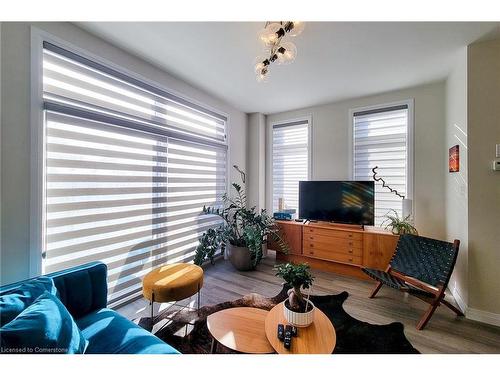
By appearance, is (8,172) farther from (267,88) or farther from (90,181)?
(267,88)

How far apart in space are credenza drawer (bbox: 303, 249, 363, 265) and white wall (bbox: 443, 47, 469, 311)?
1.00 meters

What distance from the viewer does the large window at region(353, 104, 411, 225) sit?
3.09 m

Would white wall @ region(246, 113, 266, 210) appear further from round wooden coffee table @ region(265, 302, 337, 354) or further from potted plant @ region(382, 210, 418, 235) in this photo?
round wooden coffee table @ region(265, 302, 337, 354)

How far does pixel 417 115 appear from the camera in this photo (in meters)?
2.98

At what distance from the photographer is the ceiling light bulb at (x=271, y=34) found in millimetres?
1638

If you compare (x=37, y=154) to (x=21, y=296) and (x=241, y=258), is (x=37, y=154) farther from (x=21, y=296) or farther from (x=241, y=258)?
(x=241, y=258)

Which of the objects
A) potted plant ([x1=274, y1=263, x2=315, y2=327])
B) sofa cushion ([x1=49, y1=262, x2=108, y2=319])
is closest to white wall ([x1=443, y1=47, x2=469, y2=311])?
potted plant ([x1=274, y1=263, x2=315, y2=327])

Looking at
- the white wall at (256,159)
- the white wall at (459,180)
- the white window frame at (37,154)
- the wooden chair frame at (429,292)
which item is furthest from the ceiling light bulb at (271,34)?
the wooden chair frame at (429,292)

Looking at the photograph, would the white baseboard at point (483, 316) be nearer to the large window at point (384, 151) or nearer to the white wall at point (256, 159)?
the large window at point (384, 151)

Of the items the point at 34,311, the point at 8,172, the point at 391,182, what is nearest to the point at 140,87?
the point at 8,172

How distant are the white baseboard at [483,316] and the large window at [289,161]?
2.49 meters

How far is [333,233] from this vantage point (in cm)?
312

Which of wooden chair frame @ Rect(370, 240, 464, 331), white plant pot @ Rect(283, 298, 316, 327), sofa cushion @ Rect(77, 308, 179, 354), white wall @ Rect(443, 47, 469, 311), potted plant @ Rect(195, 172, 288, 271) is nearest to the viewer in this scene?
sofa cushion @ Rect(77, 308, 179, 354)
